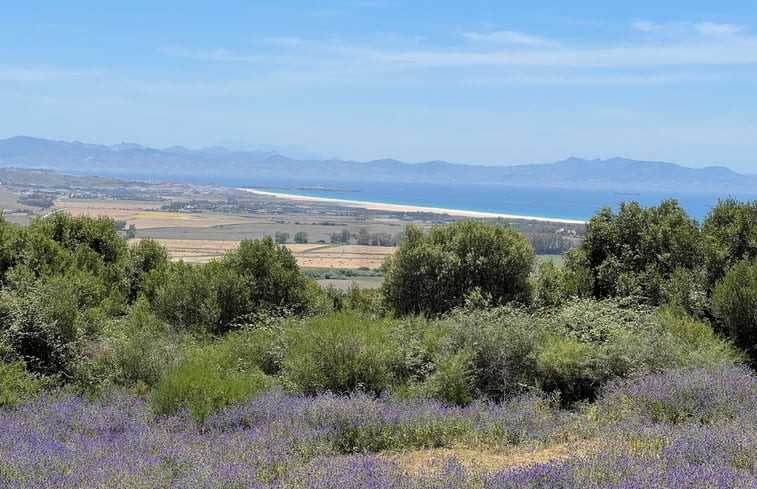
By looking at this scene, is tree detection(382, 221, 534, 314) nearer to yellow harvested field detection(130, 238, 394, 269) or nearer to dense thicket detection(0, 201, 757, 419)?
dense thicket detection(0, 201, 757, 419)

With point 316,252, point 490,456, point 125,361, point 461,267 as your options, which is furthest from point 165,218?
point 490,456

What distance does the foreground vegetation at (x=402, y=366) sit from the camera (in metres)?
4.96

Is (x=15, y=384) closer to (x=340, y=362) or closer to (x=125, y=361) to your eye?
(x=125, y=361)

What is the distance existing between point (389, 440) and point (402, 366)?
10.7ft

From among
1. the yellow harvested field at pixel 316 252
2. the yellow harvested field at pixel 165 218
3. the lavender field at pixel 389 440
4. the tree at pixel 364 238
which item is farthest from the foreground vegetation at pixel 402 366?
the yellow harvested field at pixel 165 218

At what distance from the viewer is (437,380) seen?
8.66 metres

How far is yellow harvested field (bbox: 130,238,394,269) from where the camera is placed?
117 ft

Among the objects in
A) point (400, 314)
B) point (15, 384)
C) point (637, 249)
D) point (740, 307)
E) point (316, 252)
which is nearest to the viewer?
point (15, 384)

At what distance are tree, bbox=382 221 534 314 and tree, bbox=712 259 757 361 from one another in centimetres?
532

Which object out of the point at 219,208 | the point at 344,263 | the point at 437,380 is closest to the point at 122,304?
the point at 437,380

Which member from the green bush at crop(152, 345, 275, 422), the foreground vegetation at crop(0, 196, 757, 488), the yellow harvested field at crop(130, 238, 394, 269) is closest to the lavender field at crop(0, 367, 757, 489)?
the foreground vegetation at crop(0, 196, 757, 488)

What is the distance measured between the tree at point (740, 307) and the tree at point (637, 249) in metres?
2.55

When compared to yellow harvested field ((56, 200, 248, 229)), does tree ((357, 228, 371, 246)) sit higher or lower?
higher

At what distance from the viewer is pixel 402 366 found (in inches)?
381
